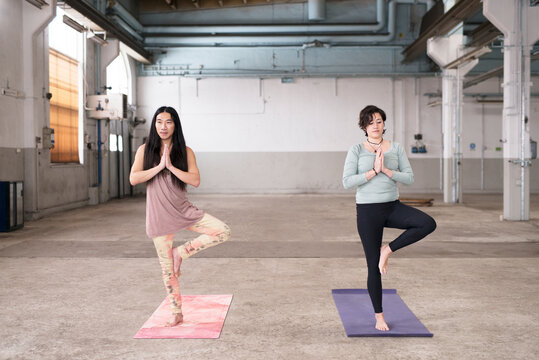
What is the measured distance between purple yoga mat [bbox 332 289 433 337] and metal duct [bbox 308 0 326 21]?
14.4 metres

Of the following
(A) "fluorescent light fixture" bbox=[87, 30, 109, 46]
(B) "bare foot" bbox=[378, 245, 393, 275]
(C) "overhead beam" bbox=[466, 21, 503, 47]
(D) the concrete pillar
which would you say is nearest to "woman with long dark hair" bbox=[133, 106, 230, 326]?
(B) "bare foot" bbox=[378, 245, 393, 275]

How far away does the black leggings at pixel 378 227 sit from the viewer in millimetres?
3496

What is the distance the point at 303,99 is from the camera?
708 inches

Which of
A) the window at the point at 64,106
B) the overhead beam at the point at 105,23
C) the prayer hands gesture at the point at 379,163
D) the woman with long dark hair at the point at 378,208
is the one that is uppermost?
the overhead beam at the point at 105,23

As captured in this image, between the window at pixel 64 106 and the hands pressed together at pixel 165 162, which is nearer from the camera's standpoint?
the hands pressed together at pixel 165 162

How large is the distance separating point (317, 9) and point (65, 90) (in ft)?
30.3

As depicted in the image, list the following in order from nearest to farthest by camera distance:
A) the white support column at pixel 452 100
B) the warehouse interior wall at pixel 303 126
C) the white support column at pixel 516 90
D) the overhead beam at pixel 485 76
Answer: the white support column at pixel 516 90
the overhead beam at pixel 485 76
the white support column at pixel 452 100
the warehouse interior wall at pixel 303 126

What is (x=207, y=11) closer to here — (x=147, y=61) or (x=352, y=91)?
(x=147, y=61)

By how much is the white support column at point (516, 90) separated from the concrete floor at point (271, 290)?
957 millimetres

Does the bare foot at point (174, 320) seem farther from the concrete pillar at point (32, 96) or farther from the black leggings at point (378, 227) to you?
the concrete pillar at point (32, 96)

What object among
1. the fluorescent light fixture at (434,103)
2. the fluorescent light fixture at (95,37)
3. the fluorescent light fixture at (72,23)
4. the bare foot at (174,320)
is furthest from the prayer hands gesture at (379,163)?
the fluorescent light fixture at (434,103)

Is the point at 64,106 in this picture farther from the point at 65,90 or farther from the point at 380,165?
the point at 380,165

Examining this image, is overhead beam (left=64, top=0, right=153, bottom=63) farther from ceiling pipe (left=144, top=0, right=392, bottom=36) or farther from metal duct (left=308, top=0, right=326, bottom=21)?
metal duct (left=308, top=0, right=326, bottom=21)

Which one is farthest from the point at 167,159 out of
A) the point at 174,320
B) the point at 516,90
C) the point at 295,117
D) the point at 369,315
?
the point at 295,117
